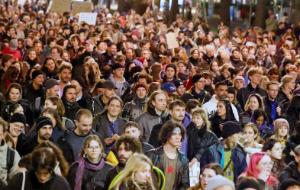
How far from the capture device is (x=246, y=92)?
18219 mm

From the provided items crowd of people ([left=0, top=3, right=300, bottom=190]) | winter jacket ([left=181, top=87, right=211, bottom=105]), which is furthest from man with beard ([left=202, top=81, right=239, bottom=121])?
winter jacket ([left=181, top=87, right=211, bottom=105])

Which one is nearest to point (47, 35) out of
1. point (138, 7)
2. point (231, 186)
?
point (231, 186)

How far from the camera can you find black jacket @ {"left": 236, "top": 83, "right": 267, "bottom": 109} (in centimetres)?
1792

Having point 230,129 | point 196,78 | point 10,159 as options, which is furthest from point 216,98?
point 10,159

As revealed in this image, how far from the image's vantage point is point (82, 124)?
12141mm

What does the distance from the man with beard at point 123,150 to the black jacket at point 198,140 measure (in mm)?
2275

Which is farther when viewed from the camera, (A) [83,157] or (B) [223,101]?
(B) [223,101]

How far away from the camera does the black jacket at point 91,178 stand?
10602mm

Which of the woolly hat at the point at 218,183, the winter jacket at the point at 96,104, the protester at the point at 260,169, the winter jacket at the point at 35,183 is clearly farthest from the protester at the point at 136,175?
the winter jacket at the point at 96,104

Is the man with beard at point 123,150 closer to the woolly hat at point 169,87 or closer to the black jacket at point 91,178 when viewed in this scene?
the black jacket at point 91,178

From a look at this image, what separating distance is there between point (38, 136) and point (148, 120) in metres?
2.44

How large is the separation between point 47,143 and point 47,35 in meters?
17.1

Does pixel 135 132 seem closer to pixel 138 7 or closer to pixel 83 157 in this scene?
pixel 83 157

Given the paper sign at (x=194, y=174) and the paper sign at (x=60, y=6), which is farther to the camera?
the paper sign at (x=60, y=6)
